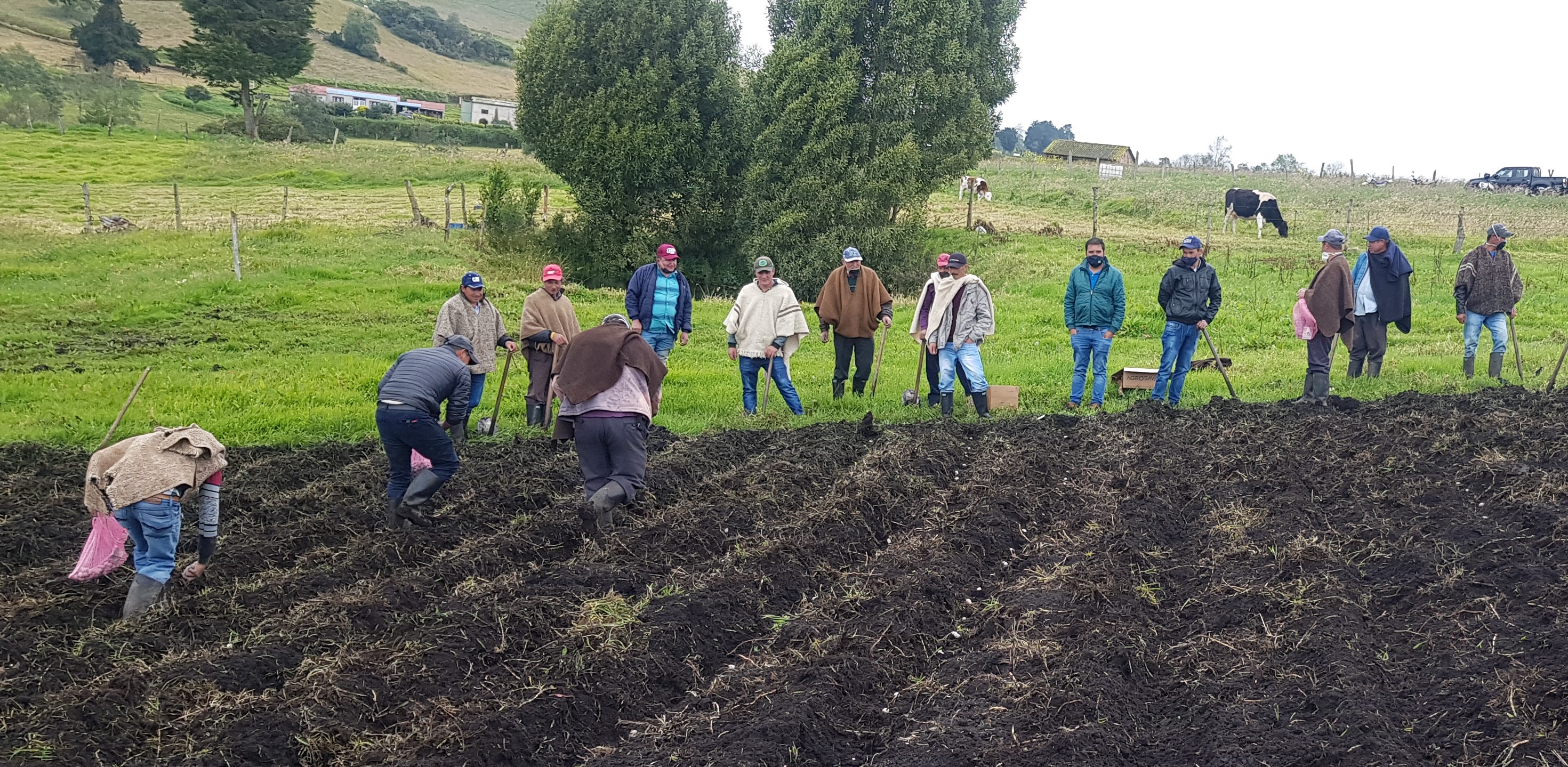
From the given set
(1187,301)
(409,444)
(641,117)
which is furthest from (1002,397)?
(641,117)

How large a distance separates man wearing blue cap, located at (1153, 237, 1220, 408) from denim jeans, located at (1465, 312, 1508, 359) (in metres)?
3.32

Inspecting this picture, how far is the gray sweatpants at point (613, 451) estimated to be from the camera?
7.62 metres

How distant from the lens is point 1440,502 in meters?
7.86

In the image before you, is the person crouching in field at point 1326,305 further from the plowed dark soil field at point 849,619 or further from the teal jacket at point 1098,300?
the plowed dark soil field at point 849,619

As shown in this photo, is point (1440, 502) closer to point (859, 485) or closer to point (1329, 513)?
point (1329, 513)

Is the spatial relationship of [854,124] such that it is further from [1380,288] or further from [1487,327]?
[1487,327]

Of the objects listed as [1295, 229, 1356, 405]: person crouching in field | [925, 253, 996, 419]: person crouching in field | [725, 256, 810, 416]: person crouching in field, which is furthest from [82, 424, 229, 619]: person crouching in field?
[1295, 229, 1356, 405]: person crouching in field

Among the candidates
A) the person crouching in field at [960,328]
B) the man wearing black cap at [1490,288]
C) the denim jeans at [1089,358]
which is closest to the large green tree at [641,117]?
the person crouching in field at [960,328]

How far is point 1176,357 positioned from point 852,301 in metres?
3.46

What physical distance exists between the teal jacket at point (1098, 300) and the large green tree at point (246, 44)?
1774 inches

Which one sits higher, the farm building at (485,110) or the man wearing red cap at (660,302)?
the farm building at (485,110)

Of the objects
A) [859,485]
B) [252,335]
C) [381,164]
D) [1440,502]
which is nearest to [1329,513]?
[1440,502]

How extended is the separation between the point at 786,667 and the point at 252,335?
469 inches

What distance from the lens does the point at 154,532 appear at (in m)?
6.28
